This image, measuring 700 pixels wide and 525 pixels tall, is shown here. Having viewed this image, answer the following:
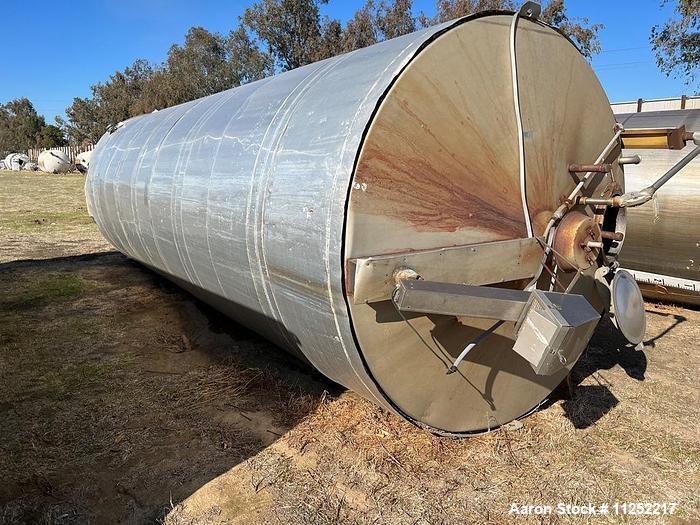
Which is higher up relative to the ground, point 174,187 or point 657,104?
point 657,104

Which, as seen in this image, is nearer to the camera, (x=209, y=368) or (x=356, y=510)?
(x=356, y=510)

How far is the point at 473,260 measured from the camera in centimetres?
263

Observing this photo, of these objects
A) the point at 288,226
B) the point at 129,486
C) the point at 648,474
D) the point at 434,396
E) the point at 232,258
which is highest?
the point at 288,226

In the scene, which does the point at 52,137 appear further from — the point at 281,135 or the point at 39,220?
the point at 281,135

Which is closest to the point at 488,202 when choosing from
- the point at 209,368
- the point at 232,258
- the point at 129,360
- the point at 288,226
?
the point at 288,226

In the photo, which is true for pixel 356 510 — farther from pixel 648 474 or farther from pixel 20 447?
pixel 20 447

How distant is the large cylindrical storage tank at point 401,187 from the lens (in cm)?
256

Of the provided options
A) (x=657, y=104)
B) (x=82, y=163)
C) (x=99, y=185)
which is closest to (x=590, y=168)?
(x=99, y=185)

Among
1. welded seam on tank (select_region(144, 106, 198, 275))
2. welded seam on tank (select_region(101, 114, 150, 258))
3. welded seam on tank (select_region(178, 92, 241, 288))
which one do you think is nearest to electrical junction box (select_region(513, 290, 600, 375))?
welded seam on tank (select_region(178, 92, 241, 288))

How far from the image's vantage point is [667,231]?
239 inches

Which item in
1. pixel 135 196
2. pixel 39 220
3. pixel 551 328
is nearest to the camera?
pixel 551 328

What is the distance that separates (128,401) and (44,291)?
3966mm

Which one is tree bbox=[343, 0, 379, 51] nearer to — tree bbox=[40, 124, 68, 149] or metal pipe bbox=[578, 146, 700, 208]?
metal pipe bbox=[578, 146, 700, 208]

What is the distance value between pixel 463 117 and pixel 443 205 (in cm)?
52
